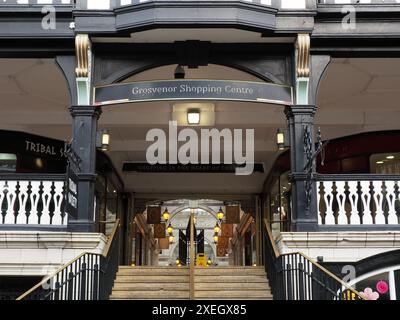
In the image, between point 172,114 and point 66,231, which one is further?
point 172,114

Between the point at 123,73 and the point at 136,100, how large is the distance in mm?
737

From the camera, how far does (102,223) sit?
53.1ft

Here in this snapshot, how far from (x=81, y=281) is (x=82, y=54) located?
→ 3826 mm

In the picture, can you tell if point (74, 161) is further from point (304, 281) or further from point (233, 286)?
point (304, 281)

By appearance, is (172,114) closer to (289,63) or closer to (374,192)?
(289,63)

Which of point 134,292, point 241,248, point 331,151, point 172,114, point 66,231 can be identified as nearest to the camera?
point 66,231

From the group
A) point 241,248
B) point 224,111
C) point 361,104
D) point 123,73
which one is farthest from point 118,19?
point 241,248

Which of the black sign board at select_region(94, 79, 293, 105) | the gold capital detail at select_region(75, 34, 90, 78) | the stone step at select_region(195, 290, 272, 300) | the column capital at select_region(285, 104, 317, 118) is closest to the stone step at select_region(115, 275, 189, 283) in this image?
the stone step at select_region(195, 290, 272, 300)

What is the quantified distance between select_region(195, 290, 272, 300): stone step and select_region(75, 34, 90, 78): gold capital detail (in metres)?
4.15

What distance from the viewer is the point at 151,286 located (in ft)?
38.0

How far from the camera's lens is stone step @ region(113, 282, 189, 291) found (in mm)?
11430

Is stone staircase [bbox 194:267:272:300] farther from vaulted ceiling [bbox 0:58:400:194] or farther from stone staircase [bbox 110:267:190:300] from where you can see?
vaulted ceiling [bbox 0:58:400:194]

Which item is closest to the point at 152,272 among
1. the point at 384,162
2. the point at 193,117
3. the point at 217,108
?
the point at 193,117

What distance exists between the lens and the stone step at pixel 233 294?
10906mm
